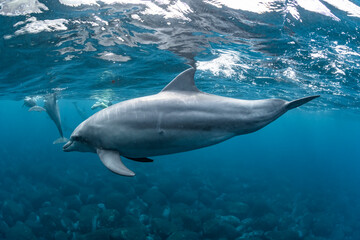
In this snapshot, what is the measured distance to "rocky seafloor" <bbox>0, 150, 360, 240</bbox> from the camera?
10.1m

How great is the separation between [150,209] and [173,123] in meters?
9.92

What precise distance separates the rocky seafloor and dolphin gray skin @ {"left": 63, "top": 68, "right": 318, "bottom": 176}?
6937 mm

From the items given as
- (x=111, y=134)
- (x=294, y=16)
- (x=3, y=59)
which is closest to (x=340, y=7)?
(x=294, y=16)

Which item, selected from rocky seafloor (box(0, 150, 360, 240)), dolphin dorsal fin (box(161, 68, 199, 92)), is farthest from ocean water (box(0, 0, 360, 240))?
dolphin dorsal fin (box(161, 68, 199, 92))

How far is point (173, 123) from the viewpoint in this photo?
3311mm

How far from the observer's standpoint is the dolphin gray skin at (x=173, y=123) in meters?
3.32

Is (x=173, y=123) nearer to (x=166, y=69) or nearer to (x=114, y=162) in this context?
(x=114, y=162)

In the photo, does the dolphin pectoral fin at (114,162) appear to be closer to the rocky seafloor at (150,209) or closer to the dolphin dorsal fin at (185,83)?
the dolphin dorsal fin at (185,83)

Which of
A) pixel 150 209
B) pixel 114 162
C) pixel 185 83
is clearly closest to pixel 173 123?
pixel 185 83

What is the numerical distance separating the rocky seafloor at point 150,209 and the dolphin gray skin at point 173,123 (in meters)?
6.94

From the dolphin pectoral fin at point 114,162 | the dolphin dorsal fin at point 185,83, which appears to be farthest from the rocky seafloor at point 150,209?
the dolphin dorsal fin at point 185,83

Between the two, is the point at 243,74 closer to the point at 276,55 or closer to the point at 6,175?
the point at 276,55

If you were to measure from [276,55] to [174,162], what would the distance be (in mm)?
19130

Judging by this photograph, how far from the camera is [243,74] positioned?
15852 millimetres
